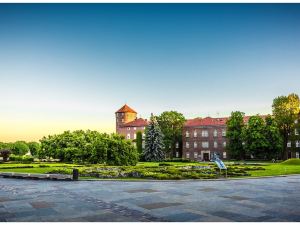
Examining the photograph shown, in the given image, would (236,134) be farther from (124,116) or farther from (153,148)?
(124,116)

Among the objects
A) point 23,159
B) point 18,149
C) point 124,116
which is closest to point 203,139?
point 124,116

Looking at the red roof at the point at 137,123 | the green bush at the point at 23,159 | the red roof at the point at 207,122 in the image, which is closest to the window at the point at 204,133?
the red roof at the point at 207,122

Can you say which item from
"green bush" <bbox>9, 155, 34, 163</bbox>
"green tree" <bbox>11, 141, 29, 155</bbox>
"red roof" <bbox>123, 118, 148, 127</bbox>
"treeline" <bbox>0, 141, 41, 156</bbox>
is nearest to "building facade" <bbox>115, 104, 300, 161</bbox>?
"red roof" <bbox>123, 118, 148, 127</bbox>

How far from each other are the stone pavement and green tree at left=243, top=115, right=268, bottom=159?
50068mm

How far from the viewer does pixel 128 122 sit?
113188 millimetres

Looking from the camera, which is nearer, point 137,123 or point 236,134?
point 236,134

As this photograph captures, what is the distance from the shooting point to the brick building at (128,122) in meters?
108

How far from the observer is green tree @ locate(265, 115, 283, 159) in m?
64.2

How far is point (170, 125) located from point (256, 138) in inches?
989

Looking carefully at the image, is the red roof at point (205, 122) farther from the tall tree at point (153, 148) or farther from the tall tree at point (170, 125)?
the tall tree at point (153, 148)

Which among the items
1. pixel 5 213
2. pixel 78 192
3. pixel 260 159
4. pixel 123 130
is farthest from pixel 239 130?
pixel 5 213

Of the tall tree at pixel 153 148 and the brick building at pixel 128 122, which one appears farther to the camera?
the brick building at pixel 128 122

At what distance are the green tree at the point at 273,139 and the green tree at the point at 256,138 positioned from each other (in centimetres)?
73

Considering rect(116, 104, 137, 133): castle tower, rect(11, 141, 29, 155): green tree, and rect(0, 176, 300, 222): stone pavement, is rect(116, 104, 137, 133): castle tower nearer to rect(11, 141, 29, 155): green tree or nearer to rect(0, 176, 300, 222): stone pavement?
rect(11, 141, 29, 155): green tree
